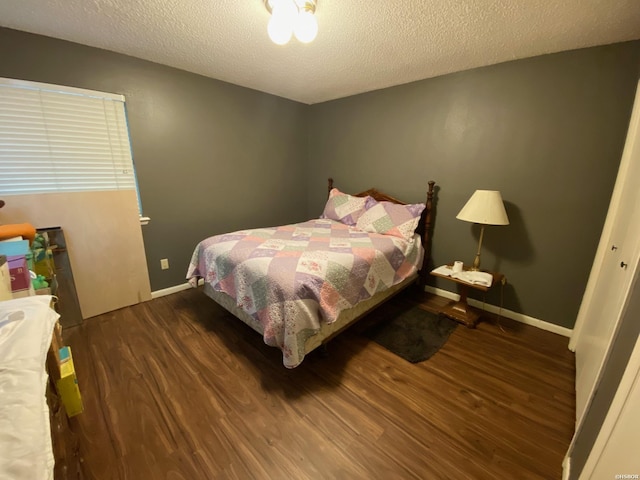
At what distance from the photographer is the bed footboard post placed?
2801 mm

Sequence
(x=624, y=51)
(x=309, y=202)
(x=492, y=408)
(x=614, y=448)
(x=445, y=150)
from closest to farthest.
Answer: (x=614, y=448), (x=492, y=408), (x=624, y=51), (x=445, y=150), (x=309, y=202)

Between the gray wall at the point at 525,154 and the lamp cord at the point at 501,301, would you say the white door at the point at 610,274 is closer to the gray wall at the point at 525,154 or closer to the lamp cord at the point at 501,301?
the gray wall at the point at 525,154

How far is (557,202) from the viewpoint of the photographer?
217 cm

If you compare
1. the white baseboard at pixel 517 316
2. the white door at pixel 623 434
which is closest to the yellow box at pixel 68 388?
the white door at pixel 623 434

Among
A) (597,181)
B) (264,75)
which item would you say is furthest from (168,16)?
(597,181)

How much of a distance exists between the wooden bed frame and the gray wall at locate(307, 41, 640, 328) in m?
0.12

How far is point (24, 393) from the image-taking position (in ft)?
1.91

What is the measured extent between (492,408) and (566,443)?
32 centimetres

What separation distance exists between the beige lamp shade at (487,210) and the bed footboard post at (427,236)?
1.91 feet

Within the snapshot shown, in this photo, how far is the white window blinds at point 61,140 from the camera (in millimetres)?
1938

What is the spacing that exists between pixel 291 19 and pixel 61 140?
210 cm

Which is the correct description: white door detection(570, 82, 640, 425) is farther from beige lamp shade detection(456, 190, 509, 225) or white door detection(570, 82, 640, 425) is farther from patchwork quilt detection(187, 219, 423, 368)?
patchwork quilt detection(187, 219, 423, 368)

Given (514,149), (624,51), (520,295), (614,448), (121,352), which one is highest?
(624,51)

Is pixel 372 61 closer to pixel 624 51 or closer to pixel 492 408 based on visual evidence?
pixel 624 51
